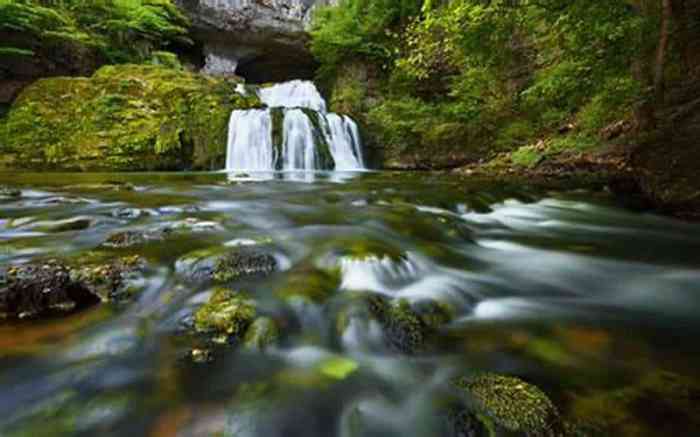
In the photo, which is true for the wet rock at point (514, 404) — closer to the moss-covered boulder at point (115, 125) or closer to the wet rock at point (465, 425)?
the wet rock at point (465, 425)

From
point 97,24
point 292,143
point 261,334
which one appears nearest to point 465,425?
point 261,334

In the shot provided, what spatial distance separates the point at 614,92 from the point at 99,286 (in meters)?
5.19

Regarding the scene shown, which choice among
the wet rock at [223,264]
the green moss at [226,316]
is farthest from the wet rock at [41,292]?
the green moss at [226,316]

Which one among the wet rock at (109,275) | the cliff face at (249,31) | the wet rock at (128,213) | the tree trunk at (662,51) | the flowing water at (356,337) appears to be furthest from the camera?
the cliff face at (249,31)

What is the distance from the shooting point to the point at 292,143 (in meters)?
10.6

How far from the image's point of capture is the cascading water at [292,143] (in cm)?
1043

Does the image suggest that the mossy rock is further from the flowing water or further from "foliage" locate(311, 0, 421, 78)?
"foliage" locate(311, 0, 421, 78)

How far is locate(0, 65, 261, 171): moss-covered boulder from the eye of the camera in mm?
9528

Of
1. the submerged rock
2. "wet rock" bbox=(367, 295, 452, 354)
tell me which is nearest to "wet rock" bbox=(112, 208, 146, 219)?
the submerged rock

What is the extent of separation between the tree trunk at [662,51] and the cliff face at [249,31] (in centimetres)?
1525

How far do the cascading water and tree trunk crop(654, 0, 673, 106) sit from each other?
7.12 m

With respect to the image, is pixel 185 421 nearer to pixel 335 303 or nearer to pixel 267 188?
pixel 335 303

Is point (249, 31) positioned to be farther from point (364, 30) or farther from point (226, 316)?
point (226, 316)

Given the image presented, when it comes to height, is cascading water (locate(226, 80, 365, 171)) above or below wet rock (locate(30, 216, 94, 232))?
above
